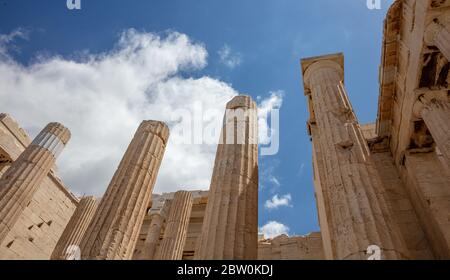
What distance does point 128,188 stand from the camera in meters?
10.4

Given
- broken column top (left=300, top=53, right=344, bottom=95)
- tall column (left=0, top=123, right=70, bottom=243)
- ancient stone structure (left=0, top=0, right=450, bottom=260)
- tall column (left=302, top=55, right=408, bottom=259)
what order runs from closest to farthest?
tall column (left=302, top=55, right=408, bottom=259) → ancient stone structure (left=0, top=0, right=450, bottom=260) → tall column (left=0, top=123, right=70, bottom=243) → broken column top (left=300, top=53, right=344, bottom=95)

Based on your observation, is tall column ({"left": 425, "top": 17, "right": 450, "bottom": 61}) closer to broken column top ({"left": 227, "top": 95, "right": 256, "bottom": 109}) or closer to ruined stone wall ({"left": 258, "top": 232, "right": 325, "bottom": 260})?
broken column top ({"left": 227, "top": 95, "right": 256, "bottom": 109})

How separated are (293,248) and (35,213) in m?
16.6

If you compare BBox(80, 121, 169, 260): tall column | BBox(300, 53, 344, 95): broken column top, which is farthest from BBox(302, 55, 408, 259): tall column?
BBox(80, 121, 169, 260): tall column

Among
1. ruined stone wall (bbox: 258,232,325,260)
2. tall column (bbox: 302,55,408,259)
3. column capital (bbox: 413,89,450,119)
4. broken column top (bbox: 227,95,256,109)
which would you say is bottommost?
tall column (bbox: 302,55,408,259)

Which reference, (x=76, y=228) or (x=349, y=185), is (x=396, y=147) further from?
(x=76, y=228)

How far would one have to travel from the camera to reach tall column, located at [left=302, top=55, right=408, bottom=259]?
6.75 m

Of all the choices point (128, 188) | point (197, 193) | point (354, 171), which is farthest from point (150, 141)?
point (197, 193)

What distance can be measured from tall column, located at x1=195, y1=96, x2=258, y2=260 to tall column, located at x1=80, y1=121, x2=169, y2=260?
2.20m

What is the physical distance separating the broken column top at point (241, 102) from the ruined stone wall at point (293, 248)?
930 cm

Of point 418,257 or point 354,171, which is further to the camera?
point 418,257

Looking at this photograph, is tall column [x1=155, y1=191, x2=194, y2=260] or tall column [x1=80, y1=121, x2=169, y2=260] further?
tall column [x1=155, y1=191, x2=194, y2=260]
